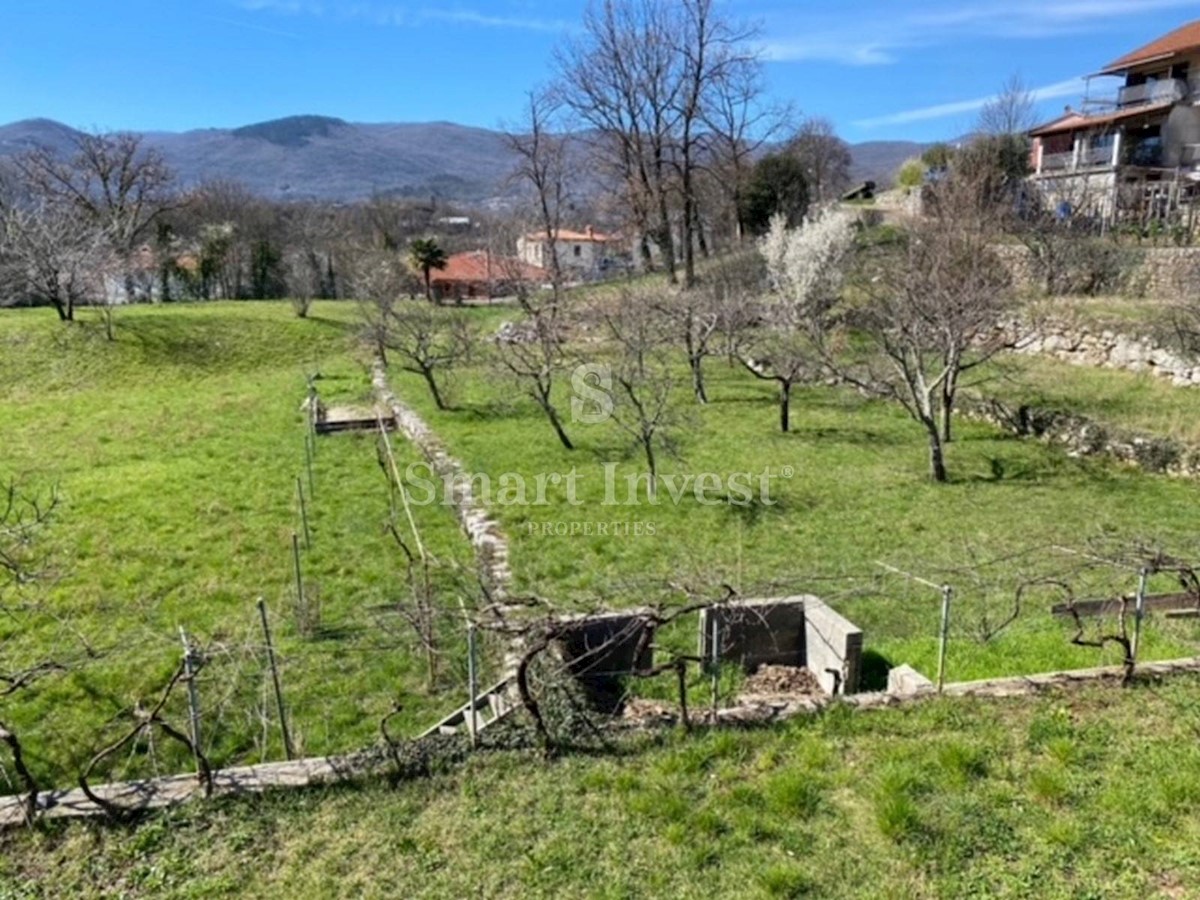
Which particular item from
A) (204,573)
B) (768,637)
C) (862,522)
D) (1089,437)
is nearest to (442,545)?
(204,573)

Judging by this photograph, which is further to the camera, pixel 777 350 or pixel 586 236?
pixel 586 236

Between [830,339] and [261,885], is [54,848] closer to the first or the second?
[261,885]

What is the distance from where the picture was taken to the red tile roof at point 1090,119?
2659 centimetres

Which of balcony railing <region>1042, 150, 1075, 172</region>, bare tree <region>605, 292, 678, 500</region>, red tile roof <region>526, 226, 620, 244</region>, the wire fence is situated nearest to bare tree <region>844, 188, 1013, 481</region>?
bare tree <region>605, 292, 678, 500</region>

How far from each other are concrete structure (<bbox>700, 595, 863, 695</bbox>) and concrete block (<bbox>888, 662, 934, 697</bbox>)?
1.19 ft

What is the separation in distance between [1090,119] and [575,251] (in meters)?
29.4

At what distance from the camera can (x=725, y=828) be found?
3414mm

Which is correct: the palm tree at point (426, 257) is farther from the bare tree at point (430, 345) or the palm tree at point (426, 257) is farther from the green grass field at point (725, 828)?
the green grass field at point (725, 828)

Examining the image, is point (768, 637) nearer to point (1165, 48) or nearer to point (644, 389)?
point (644, 389)

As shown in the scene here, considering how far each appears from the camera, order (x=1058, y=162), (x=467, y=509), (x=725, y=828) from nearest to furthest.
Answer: (x=725, y=828), (x=467, y=509), (x=1058, y=162)

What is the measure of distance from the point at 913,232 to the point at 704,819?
17995mm

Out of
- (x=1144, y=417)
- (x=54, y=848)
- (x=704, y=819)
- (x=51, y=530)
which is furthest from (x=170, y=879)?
(x=1144, y=417)

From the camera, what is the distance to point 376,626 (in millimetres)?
6691

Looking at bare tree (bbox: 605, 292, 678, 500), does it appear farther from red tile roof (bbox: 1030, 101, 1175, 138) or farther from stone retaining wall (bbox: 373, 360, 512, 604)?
red tile roof (bbox: 1030, 101, 1175, 138)
